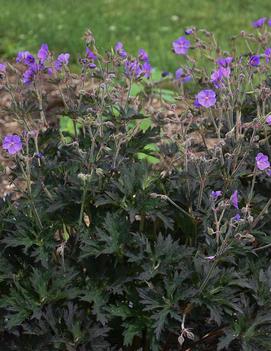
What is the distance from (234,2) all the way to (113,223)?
6.93 m

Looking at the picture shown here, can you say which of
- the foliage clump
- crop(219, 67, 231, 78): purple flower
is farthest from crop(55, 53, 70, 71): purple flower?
crop(219, 67, 231, 78): purple flower

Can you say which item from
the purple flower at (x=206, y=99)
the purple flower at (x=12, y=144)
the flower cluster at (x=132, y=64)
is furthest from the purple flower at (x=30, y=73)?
the purple flower at (x=206, y=99)

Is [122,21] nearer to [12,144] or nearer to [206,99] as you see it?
[206,99]

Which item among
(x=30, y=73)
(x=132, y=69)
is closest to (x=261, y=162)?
(x=132, y=69)

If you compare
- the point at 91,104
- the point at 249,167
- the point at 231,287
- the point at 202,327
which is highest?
the point at 91,104

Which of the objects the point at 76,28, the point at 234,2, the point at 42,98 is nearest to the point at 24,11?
the point at 76,28

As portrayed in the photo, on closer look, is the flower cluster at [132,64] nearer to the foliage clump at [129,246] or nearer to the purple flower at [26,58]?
the foliage clump at [129,246]

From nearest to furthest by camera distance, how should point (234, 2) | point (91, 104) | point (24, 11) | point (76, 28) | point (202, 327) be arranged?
1. point (202, 327)
2. point (91, 104)
3. point (76, 28)
4. point (24, 11)
5. point (234, 2)

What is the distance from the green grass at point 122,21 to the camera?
6.80 m

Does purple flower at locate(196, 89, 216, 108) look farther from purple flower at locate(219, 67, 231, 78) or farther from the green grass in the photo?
the green grass

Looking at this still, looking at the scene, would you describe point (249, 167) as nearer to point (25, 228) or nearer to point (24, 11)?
point (25, 228)

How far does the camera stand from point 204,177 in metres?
2.43

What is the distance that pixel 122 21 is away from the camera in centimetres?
784

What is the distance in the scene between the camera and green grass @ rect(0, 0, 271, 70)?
6.80 m
